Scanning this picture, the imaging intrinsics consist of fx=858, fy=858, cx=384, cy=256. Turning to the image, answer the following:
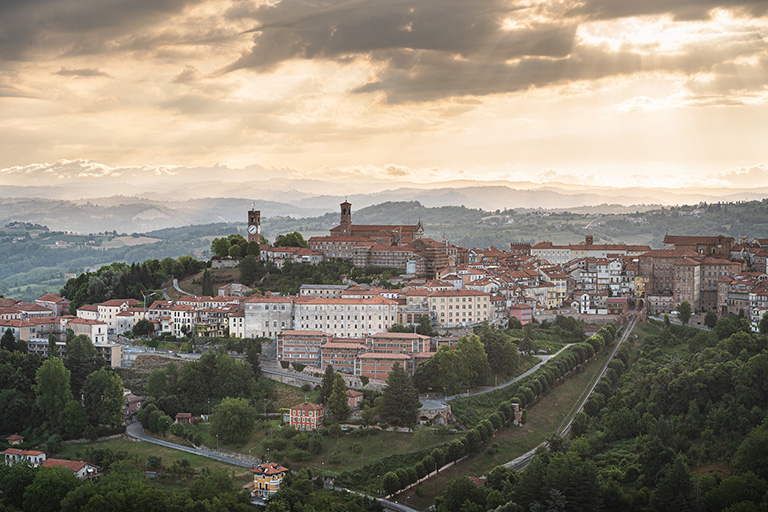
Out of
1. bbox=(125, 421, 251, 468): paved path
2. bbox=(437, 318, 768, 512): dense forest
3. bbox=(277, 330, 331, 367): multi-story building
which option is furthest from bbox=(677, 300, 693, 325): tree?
bbox=(125, 421, 251, 468): paved path

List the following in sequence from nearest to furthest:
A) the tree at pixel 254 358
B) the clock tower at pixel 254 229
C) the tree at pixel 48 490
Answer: the tree at pixel 48 490 → the tree at pixel 254 358 → the clock tower at pixel 254 229

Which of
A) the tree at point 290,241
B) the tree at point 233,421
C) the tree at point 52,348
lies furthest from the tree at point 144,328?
the tree at point 290,241

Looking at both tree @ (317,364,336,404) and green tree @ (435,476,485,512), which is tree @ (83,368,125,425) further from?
green tree @ (435,476,485,512)

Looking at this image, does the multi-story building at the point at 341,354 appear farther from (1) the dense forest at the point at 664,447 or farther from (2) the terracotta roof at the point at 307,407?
(1) the dense forest at the point at 664,447

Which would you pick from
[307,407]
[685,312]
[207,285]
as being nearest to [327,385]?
[307,407]

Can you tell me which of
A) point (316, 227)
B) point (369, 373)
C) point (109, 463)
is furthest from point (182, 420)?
point (316, 227)

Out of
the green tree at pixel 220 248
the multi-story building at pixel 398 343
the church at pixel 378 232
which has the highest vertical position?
the church at pixel 378 232
